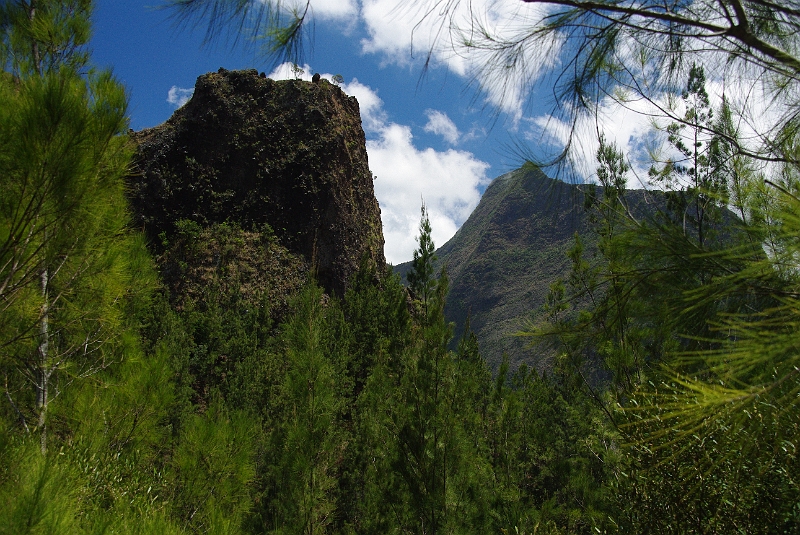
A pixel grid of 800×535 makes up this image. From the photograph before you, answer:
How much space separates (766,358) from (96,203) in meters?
3.39

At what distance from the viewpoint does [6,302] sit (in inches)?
116

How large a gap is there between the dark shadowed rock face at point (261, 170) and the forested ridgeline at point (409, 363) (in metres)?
16.0

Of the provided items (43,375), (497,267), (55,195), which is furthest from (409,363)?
(497,267)

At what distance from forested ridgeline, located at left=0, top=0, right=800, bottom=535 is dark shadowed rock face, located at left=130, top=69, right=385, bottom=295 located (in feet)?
52.6

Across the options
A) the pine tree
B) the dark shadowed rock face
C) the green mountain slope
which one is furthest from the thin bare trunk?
the green mountain slope

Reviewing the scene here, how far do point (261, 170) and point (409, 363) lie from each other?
70.9ft

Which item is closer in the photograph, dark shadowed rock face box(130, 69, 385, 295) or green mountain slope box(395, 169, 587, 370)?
dark shadowed rock face box(130, 69, 385, 295)

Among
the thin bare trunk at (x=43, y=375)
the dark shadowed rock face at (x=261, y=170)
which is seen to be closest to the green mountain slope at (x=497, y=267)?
the dark shadowed rock face at (x=261, y=170)

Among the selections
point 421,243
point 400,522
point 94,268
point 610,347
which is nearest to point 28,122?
point 94,268

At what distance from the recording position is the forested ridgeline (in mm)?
1879

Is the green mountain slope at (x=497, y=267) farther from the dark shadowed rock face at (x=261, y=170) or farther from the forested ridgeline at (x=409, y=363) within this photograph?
the forested ridgeline at (x=409, y=363)

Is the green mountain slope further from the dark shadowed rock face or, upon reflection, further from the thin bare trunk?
the thin bare trunk

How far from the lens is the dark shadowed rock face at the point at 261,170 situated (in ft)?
77.8

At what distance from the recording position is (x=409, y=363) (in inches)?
226
